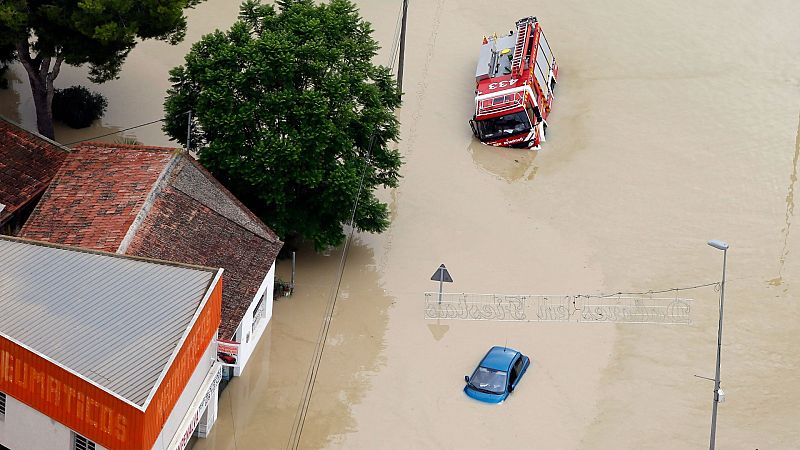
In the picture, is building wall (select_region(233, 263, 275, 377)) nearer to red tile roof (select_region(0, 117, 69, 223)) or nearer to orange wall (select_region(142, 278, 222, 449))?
orange wall (select_region(142, 278, 222, 449))

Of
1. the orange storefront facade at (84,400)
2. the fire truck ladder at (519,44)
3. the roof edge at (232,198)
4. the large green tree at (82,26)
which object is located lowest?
the orange storefront facade at (84,400)

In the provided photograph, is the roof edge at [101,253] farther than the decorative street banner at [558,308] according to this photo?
No

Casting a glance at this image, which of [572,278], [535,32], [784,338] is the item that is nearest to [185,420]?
[572,278]

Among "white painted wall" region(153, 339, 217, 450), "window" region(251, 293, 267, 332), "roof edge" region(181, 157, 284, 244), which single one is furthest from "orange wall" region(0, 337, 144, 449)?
"roof edge" region(181, 157, 284, 244)

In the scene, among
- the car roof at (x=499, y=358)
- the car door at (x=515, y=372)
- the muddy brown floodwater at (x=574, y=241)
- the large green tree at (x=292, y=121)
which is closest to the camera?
the muddy brown floodwater at (x=574, y=241)

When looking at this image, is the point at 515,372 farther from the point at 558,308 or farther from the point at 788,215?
the point at 788,215

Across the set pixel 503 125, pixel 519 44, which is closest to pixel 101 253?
pixel 503 125

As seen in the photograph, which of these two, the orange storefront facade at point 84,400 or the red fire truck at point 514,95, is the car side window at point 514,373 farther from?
the red fire truck at point 514,95

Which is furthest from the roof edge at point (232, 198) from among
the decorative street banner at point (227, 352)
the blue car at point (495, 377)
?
the blue car at point (495, 377)

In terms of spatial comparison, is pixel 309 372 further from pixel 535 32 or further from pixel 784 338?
pixel 535 32
